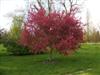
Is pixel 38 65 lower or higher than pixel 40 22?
lower

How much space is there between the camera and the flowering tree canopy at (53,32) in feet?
105

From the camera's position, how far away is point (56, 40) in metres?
32.3

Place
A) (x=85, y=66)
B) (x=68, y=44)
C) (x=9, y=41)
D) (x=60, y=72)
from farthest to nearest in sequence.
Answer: (x=9, y=41) → (x=68, y=44) → (x=85, y=66) → (x=60, y=72)

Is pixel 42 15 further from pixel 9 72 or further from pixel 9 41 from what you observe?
pixel 9 41

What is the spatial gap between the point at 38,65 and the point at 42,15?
4.98m

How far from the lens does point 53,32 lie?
3225cm

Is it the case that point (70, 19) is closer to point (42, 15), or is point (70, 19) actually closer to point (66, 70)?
point (42, 15)

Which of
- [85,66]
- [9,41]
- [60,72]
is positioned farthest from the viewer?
[9,41]

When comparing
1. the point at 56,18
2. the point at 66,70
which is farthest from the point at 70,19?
the point at 66,70

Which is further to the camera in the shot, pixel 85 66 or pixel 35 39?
pixel 35 39

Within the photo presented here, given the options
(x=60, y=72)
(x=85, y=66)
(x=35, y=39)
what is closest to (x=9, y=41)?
(x=35, y=39)

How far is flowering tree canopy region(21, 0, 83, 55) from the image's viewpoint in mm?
32062

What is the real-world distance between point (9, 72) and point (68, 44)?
7087 millimetres

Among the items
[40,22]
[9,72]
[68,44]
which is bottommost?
[9,72]
